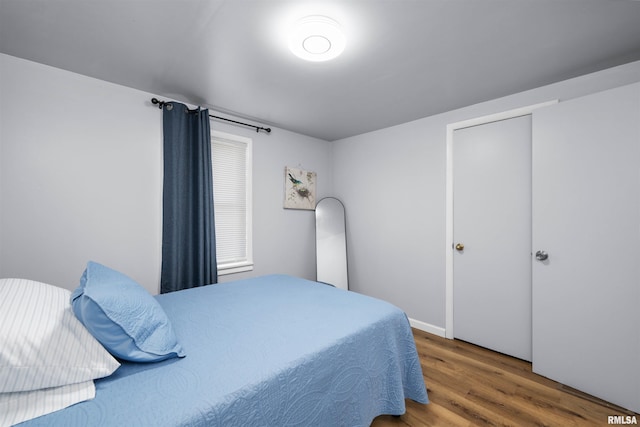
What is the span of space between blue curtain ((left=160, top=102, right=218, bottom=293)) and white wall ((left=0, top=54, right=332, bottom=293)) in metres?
0.11

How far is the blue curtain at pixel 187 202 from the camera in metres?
2.53

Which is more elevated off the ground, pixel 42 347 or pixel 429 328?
pixel 42 347

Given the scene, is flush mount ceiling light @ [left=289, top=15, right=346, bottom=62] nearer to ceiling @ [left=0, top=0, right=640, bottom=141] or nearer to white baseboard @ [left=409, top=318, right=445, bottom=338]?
ceiling @ [left=0, top=0, right=640, bottom=141]

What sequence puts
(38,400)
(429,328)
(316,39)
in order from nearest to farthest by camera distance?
(38,400)
(316,39)
(429,328)

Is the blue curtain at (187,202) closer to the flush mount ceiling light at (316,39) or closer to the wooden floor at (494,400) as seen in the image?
the flush mount ceiling light at (316,39)

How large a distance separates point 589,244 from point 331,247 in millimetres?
2587

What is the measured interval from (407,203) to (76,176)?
10.5 ft

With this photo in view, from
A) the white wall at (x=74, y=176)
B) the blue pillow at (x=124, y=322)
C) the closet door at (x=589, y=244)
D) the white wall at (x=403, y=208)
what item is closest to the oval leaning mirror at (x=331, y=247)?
the white wall at (x=403, y=208)

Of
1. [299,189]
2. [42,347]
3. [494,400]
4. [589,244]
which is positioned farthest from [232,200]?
[589,244]

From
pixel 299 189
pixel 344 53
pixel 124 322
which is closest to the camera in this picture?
pixel 124 322

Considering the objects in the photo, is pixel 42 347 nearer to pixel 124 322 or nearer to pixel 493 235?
pixel 124 322

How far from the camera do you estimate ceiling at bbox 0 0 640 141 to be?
147cm

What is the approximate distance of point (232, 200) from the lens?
3154mm

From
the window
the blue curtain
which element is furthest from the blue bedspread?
the window
